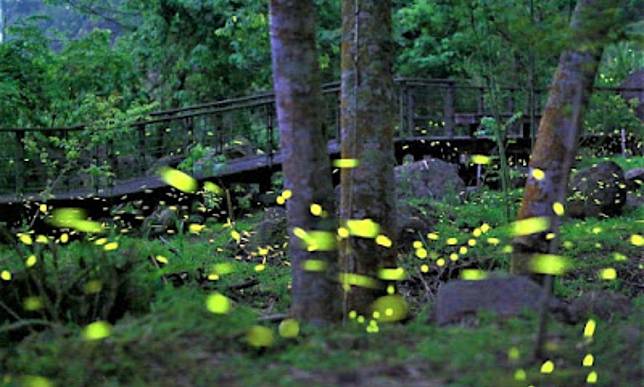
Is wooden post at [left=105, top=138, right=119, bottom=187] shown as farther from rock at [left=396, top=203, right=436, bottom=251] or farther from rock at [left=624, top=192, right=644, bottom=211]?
rock at [left=624, top=192, right=644, bottom=211]

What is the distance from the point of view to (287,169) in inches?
206

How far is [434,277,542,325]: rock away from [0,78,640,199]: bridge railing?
23.3 feet

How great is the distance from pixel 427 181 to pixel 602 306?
379 inches

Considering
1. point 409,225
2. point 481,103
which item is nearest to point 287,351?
point 409,225

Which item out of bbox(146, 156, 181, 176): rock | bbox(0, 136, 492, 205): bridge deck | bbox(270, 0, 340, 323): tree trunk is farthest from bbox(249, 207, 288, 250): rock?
bbox(270, 0, 340, 323): tree trunk

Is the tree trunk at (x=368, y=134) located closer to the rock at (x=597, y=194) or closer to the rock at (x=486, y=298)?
the rock at (x=486, y=298)

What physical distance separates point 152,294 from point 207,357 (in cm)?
163

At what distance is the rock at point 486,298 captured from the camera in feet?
16.0

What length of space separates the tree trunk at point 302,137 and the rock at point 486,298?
2.38 feet

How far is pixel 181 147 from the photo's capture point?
719 inches

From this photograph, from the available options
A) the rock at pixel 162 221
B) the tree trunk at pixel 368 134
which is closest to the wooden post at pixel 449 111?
the rock at pixel 162 221

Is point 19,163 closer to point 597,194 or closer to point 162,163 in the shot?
point 162,163

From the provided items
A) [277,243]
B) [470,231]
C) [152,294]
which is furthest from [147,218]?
[152,294]

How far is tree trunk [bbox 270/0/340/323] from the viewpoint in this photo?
5152 millimetres
